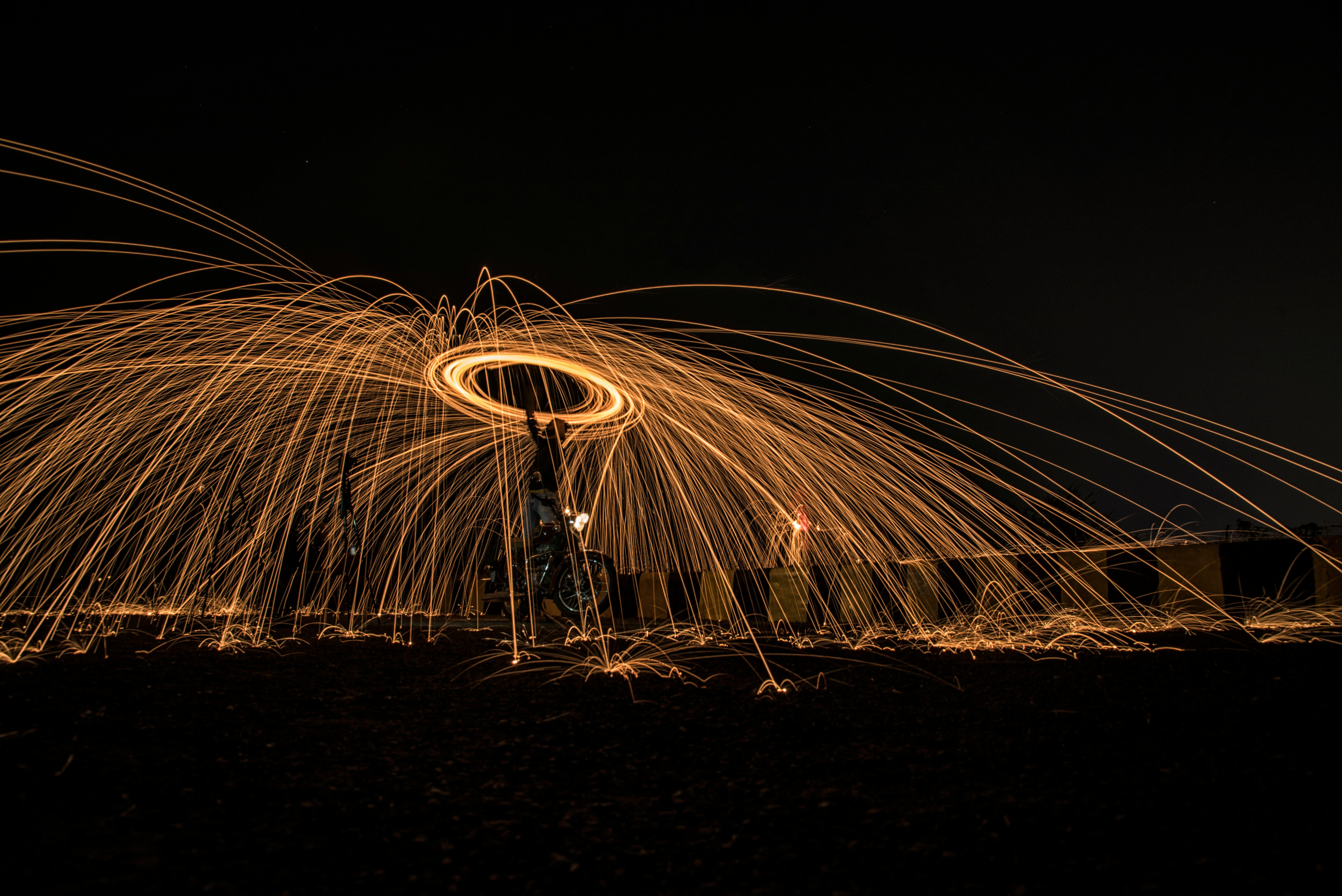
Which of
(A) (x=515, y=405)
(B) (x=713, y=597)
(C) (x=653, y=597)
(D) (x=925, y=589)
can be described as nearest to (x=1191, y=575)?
(D) (x=925, y=589)

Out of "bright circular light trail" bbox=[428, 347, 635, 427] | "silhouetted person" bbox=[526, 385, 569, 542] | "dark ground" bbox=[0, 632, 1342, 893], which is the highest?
"bright circular light trail" bbox=[428, 347, 635, 427]

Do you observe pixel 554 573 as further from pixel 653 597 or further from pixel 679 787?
pixel 679 787

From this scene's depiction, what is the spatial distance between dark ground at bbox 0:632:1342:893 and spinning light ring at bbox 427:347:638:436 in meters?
3.18

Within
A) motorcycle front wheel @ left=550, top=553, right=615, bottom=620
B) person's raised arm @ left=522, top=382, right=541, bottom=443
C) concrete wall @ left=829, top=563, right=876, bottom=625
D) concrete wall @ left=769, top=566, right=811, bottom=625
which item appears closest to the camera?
person's raised arm @ left=522, top=382, right=541, bottom=443

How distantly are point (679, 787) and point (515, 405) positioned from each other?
20.7 ft

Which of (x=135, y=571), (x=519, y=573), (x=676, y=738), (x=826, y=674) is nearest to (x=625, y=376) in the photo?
(x=519, y=573)

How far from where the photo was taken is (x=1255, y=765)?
76.6 inches

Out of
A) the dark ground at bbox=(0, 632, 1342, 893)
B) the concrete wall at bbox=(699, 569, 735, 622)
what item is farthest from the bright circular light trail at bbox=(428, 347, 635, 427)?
the dark ground at bbox=(0, 632, 1342, 893)

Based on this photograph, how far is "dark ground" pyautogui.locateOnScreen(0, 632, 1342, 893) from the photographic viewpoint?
1.55 metres

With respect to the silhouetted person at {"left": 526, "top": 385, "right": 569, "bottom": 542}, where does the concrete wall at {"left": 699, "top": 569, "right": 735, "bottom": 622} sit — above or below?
below

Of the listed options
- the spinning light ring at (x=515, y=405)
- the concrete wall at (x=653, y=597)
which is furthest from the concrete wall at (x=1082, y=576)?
the concrete wall at (x=653, y=597)

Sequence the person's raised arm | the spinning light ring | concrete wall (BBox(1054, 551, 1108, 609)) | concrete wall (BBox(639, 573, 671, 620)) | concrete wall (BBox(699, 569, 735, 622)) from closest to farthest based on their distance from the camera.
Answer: the person's raised arm, the spinning light ring, concrete wall (BBox(1054, 551, 1108, 609)), concrete wall (BBox(699, 569, 735, 622)), concrete wall (BBox(639, 573, 671, 620))

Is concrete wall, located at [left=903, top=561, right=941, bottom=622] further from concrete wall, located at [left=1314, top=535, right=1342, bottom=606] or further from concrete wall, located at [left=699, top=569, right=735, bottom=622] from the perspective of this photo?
concrete wall, located at [left=1314, top=535, right=1342, bottom=606]

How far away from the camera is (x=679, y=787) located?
2.15m
